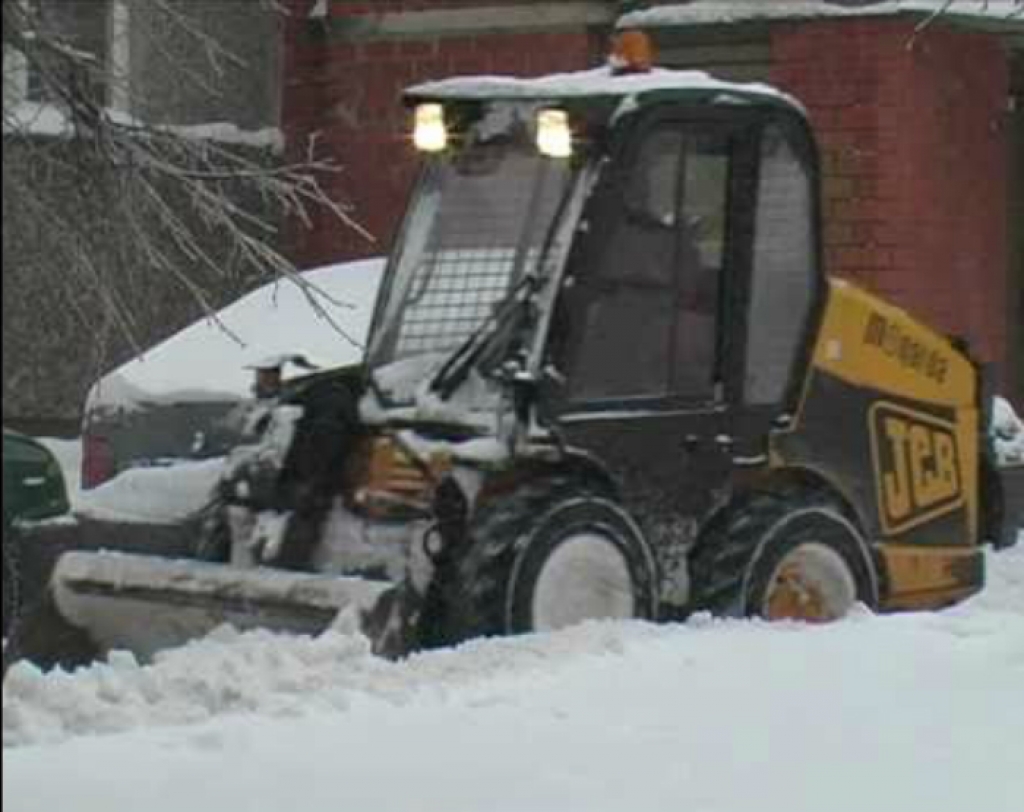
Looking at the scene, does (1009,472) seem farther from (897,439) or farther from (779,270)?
(779,270)

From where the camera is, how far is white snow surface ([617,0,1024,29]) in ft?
42.2

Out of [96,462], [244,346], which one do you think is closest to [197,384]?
[244,346]

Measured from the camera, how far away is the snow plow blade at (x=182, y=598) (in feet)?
24.0

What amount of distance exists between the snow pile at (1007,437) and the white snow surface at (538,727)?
2.79 metres

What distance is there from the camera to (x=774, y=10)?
43.5 ft

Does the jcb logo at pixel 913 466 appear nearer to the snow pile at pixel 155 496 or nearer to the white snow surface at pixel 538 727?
the white snow surface at pixel 538 727

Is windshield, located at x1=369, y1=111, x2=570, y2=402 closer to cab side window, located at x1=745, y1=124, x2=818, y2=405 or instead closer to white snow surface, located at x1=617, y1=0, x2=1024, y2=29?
cab side window, located at x1=745, y1=124, x2=818, y2=405

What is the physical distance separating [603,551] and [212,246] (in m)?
4.29

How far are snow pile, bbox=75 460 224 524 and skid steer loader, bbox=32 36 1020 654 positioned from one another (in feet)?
1.01

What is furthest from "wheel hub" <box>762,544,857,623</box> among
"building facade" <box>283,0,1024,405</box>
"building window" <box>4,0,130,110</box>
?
"building facade" <box>283,0,1024,405</box>

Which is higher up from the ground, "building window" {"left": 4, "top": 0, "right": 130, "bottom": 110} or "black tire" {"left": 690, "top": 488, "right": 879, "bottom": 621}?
"building window" {"left": 4, "top": 0, "right": 130, "bottom": 110}

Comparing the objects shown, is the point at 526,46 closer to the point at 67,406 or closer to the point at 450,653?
the point at 67,406

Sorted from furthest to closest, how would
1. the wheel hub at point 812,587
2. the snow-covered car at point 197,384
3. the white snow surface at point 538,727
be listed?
the snow-covered car at point 197,384
the wheel hub at point 812,587
the white snow surface at point 538,727

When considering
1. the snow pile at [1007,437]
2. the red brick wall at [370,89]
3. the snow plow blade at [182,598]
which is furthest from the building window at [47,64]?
the red brick wall at [370,89]
